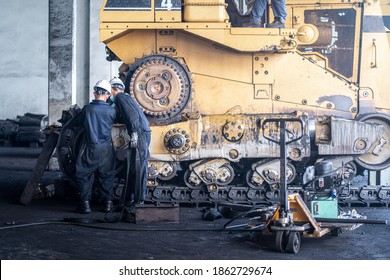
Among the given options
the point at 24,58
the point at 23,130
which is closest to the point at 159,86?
the point at 23,130

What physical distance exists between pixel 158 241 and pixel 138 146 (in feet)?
6.89

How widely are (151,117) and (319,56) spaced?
2808mm

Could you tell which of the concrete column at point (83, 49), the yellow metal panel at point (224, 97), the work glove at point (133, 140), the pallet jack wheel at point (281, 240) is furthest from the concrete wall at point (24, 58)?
the pallet jack wheel at point (281, 240)

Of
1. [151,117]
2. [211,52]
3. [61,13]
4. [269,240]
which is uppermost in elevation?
Result: [61,13]

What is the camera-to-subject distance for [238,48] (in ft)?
31.1

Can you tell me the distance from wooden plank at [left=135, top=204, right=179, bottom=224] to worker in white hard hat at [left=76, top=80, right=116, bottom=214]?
95 centimetres

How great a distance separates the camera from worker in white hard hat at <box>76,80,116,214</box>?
897 centimetres

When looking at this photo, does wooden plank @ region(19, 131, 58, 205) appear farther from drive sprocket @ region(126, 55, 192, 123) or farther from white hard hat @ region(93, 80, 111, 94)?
drive sprocket @ region(126, 55, 192, 123)

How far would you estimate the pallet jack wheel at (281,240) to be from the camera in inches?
257

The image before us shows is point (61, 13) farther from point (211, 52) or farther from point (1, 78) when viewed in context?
point (1, 78)

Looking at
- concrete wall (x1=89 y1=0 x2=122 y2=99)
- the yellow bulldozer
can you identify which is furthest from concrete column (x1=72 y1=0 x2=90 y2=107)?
the yellow bulldozer

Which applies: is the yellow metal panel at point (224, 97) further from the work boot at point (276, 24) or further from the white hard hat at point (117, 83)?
the white hard hat at point (117, 83)

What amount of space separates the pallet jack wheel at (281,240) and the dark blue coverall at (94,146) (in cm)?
331
